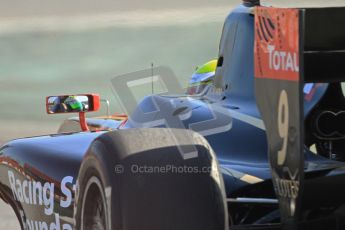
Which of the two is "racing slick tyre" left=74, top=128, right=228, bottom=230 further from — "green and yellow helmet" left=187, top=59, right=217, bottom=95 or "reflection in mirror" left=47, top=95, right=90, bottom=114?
"reflection in mirror" left=47, top=95, right=90, bottom=114

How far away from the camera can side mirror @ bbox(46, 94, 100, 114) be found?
14.4 feet

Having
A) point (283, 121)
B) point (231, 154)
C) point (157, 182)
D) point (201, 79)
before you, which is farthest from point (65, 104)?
point (283, 121)

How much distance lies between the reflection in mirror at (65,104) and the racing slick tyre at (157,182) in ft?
6.42

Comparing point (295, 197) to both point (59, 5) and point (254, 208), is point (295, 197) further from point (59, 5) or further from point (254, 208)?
point (59, 5)

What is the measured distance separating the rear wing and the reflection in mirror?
A: 2209 mm

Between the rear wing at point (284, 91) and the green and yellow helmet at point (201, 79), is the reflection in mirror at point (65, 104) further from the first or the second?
the rear wing at point (284, 91)

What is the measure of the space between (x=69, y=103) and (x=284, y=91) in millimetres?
2477

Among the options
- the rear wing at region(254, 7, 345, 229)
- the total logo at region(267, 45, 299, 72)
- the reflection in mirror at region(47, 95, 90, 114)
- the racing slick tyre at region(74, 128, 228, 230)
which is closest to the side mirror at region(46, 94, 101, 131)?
the reflection in mirror at region(47, 95, 90, 114)

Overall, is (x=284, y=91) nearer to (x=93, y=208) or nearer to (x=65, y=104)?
(x=93, y=208)

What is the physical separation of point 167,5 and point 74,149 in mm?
7650

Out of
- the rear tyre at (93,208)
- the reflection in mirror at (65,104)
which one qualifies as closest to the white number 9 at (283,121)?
the rear tyre at (93,208)

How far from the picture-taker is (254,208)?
275cm

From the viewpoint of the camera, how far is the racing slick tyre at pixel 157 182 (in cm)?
226

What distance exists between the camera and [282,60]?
2068 mm
